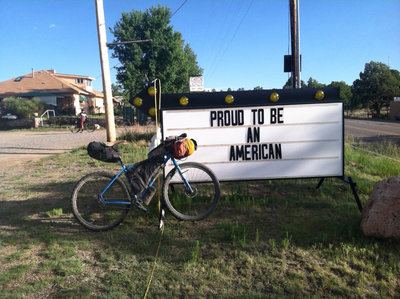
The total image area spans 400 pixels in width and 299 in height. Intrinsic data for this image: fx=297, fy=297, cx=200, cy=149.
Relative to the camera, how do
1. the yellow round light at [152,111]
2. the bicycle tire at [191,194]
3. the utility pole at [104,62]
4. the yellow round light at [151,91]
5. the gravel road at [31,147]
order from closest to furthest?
the bicycle tire at [191,194], the yellow round light at [151,91], the yellow round light at [152,111], the gravel road at [31,147], the utility pole at [104,62]

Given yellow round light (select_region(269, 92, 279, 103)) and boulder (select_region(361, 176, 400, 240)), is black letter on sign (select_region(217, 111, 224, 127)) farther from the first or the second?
boulder (select_region(361, 176, 400, 240))

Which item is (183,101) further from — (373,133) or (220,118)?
(373,133)

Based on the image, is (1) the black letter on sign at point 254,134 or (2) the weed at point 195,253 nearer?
(2) the weed at point 195,253

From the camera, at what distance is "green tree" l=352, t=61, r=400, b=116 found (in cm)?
4703

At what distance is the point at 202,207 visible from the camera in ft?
13.3

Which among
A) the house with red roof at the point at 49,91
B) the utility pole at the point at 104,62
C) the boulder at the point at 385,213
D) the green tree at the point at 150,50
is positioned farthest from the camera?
the house with red roof at the point at 49,91

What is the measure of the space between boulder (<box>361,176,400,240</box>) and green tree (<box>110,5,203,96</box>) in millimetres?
31238

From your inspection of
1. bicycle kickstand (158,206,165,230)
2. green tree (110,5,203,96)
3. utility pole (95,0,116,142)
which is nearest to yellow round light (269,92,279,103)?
bicycle kickstand (158,206,165,230)

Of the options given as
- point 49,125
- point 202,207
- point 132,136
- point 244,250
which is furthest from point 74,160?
point 49,125

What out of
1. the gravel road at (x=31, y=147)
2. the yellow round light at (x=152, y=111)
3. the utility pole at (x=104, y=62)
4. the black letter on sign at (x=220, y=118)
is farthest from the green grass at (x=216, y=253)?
the utility pole at (x=104, y=62)

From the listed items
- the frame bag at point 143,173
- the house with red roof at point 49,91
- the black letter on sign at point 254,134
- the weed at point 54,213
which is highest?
the house with red roof at point 49,91

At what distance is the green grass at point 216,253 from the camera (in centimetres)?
237

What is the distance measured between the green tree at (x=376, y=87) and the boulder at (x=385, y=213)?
49848mm

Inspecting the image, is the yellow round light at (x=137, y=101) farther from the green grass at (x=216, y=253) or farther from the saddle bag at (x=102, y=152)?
the green grass at (x=216, y=253)
